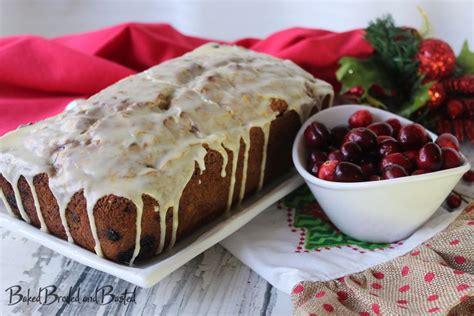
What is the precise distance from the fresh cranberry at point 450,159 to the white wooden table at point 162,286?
14.8 inches

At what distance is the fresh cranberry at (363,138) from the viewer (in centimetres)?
112

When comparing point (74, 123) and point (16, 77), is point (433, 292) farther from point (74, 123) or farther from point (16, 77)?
point (16, 77)

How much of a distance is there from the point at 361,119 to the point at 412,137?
141 mm

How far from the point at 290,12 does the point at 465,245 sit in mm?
1525

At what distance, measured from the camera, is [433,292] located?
91 cm

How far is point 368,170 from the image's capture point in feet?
3.56

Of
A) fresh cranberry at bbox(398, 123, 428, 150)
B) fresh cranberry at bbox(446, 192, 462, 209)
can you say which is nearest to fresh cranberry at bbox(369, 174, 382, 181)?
fresh cranberry at bbox(398, 123, 428, 150)

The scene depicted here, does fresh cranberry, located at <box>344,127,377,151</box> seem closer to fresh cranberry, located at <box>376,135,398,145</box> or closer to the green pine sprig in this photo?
fresh cranberry, located at <box>376,135,398,145</box>

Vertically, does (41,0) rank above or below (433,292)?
below

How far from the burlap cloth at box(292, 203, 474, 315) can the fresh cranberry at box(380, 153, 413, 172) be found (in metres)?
0.14

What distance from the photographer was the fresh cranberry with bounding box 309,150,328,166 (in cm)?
114

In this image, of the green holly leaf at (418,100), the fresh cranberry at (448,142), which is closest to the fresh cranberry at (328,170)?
the fresh cranberry at (448,142)

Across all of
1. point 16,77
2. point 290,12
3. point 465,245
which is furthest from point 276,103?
point 290,12

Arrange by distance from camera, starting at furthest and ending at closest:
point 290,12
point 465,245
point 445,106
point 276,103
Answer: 1. point 290,12
2. point 445,106
3. point 276,103
4. point 465,245
